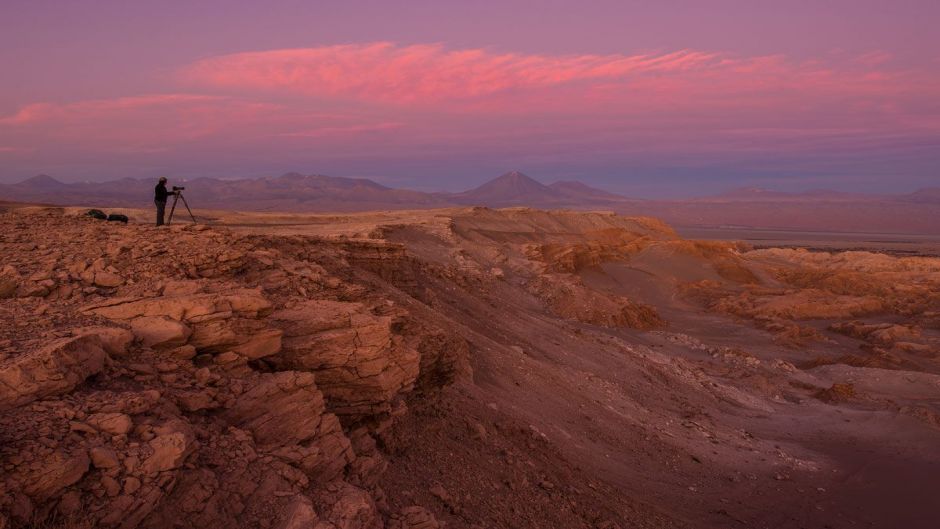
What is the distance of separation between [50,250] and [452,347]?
4.35 meters

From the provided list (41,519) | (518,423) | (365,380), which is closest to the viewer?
(41,519)

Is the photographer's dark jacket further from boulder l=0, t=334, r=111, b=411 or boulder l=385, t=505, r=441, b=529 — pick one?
boulder l=385, t=505, r=441, b=529

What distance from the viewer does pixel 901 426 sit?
13.1 m

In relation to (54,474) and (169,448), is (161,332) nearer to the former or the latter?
(169,448)

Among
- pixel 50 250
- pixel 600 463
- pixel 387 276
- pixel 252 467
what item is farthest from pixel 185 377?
pixel 387 276

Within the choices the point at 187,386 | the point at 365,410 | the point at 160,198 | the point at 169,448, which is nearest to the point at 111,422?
the point at 169,448

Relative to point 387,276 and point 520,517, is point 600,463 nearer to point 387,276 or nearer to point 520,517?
point 520,517

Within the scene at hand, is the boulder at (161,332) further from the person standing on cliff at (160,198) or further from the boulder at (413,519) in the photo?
the person standing on cliff at (160,198)

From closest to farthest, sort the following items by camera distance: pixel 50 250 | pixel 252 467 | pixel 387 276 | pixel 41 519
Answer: pixel 41 519
pixel 252 467
pixel 50 250
pixel 387 276

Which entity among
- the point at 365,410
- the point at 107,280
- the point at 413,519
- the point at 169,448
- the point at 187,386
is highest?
the point at 107,280

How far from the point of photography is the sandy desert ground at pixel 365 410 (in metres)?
Result: 3.64

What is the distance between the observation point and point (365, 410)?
18.2 feet

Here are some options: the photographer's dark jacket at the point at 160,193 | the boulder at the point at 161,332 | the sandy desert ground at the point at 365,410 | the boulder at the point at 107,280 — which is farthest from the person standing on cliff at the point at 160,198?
the boulder at the point at 161,332

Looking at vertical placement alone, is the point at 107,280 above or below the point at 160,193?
below
